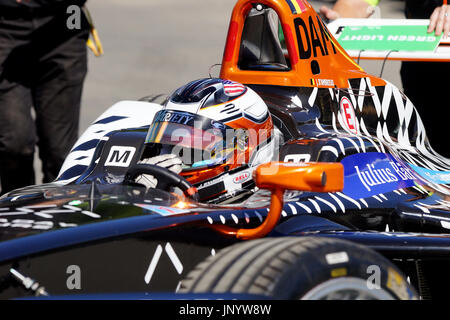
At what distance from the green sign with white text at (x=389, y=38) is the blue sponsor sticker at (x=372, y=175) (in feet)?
5.19

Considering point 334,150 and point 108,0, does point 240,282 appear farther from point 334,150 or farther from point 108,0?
point 108,0

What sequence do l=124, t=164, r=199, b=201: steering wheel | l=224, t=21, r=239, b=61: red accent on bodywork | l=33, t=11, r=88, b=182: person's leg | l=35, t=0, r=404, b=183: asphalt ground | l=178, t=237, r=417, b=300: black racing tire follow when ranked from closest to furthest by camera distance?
1. l=178, t=237, r=417, b=300: black racing tire
2. l=124, t=164, r=199, b=201: steering wheel
3. l=224, t=21, r=239, b=61: red accent on bodywork
4. l=33, t=11, r=88, b=182: person's leg
5. l=35, t=0, r=404, b=183: asphalt ground

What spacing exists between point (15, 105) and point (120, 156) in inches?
73.8

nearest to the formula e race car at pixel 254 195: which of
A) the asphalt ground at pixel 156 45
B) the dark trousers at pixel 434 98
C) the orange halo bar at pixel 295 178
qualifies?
the orange halo bar at pixel 295 178

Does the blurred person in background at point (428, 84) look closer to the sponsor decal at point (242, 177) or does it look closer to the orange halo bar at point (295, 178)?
the sponsor decal at point (242, 177)

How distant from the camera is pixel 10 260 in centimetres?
271

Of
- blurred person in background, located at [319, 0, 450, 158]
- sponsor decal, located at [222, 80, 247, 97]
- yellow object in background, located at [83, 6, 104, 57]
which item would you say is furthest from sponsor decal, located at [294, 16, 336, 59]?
yellow object in background, located at [83, 6, 104, 57]

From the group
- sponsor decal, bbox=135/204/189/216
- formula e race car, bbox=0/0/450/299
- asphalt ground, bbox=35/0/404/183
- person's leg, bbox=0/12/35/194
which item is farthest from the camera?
asphalt ground, bbox=35/0/404/183

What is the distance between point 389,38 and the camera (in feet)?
18.6

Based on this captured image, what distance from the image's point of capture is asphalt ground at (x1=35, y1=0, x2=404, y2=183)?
10156mm

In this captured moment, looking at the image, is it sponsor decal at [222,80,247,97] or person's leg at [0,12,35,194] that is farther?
person's leg at [0,12,35,194]

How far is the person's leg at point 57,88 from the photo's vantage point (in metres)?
5.96

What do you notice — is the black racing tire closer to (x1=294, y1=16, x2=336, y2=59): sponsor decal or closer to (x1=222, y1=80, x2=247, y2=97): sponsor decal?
(x1=222, y1=80, x2=247, y2=97): sponsor decal

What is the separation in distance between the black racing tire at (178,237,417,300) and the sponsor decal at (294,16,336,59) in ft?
6.69
